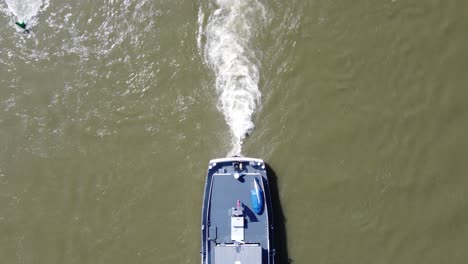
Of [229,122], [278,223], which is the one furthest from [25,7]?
[278,223]

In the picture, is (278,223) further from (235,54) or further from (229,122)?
(235,54)

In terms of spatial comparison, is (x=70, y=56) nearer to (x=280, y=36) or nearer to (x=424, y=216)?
(x=280, y=36)

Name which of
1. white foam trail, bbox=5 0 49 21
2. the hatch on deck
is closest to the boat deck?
the hatch on deck

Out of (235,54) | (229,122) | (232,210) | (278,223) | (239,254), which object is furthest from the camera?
(235,54)

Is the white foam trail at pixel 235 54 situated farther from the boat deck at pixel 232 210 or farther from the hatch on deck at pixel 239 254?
the hatch on deck at pixel 239 254

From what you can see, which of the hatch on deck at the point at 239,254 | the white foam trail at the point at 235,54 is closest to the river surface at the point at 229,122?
the white foam trail at the point at 235,54

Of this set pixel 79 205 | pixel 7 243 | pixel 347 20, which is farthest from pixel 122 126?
pixel 347 20
